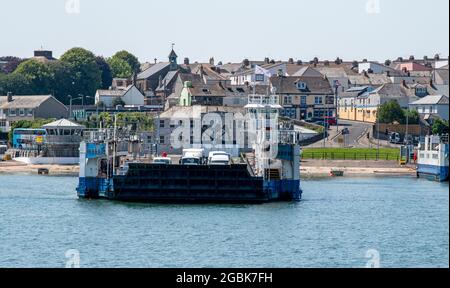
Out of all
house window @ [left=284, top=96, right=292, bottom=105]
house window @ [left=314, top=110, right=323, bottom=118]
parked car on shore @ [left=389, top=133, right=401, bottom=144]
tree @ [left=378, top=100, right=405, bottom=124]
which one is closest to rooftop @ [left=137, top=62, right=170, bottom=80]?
house window @ [left=284, top=96, right=292, bottom=105]

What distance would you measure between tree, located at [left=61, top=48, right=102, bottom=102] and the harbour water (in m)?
95.6

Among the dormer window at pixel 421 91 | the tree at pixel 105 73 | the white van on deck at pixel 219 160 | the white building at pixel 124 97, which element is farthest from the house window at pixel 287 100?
the white van on deck at pixel 219 160

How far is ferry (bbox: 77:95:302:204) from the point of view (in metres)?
67.9

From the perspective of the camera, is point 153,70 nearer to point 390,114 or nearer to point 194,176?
point 390,114

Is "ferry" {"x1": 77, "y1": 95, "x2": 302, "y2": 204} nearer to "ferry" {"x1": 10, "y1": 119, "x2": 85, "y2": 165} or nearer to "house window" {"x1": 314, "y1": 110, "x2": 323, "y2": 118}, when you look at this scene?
"ferry" {"x1": 10, "y1": 119, "x2": 85, "y2": 165}

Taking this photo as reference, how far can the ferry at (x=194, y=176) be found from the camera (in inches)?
2675

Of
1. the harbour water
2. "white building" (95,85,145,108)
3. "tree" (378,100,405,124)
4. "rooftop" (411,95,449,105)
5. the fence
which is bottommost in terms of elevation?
the harbour water

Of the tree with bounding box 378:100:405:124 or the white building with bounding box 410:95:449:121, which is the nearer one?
the tree with bounding box 378:100:405:124

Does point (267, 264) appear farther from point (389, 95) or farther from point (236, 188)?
point (389, 95)

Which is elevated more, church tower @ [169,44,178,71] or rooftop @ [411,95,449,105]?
church tower @ [169,44,178,71]

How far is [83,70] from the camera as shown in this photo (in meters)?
175

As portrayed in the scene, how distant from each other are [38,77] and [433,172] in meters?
84.4

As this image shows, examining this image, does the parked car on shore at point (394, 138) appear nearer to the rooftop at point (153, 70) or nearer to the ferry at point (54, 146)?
the ferry at point (54, 146)
